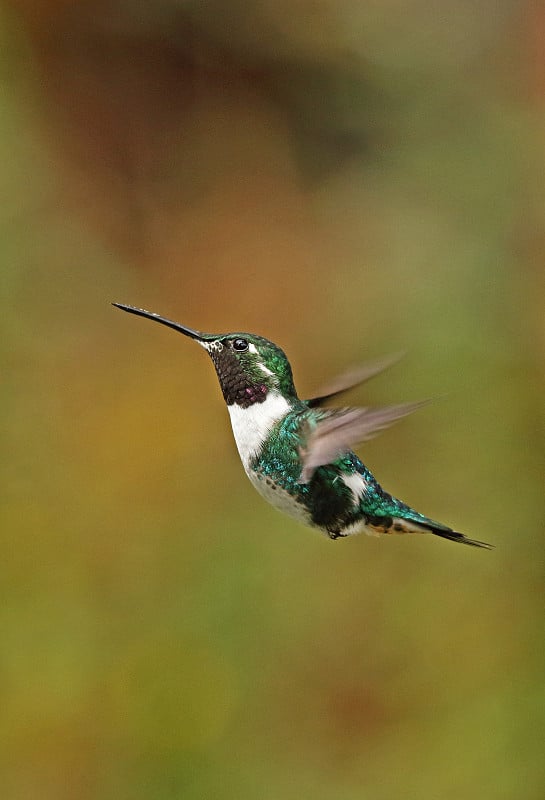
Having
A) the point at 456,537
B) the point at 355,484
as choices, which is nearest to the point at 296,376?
the point at 355,484

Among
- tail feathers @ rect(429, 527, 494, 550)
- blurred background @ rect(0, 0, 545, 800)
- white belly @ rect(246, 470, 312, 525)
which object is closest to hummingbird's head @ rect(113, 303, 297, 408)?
white belly @ rect(246, 470, 312, 525)

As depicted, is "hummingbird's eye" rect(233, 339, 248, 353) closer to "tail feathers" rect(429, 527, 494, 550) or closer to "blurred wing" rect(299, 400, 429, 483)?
"blurred wing" rect(299, 400, 429, 483)

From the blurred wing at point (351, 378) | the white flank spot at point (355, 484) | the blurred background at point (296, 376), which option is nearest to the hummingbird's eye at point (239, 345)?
the blurred wing at point (351, 378)

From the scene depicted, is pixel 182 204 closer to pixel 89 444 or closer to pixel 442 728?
pixel 89 444

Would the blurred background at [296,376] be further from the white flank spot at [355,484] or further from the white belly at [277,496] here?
the white belly at [277,496]

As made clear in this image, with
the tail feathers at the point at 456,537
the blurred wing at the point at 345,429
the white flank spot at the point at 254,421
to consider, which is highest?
the white flank spot at the point at 254,421

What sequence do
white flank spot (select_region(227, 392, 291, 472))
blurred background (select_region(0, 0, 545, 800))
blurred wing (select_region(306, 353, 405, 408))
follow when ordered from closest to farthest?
1. blurred wing (select_region(306, 353, 405, 408))
2. white flank spot (select_region(227, 392, 291, 472))
3. blurred background (select_region(0, 0, 545, 800))

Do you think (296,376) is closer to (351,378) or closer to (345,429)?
(351,378)
